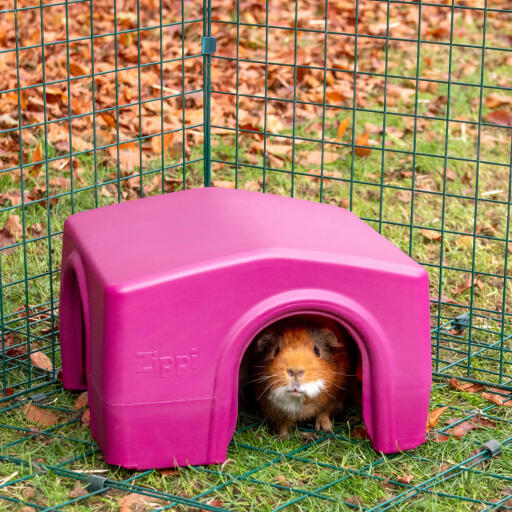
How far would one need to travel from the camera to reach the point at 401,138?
612 cm

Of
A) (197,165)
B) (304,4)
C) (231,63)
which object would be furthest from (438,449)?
(304,4)

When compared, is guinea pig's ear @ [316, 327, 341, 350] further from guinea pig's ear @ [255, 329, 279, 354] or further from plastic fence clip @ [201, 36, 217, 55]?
plastic fence clip @ [201, 36, 217, 55]

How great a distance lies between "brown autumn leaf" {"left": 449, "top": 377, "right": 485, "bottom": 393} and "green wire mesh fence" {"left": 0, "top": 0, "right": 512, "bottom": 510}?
0.05m

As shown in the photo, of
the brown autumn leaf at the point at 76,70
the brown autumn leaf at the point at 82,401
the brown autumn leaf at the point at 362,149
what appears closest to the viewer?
the brown autumn leaf at the point at 82,401

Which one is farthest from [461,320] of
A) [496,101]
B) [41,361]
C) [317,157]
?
[496,101]

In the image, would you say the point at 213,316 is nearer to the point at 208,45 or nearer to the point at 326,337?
the point at 326,337

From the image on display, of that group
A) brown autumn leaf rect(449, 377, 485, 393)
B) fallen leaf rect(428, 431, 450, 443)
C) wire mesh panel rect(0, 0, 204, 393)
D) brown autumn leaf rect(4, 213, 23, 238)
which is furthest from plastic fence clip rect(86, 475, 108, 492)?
brown autumn leaf rect(4, 213, 23, 238)

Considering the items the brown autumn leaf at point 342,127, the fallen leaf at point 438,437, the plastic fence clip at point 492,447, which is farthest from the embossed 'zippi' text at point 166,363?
the brown autumn leaf at point 342,127

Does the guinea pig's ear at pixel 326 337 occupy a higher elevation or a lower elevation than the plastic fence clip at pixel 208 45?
lower

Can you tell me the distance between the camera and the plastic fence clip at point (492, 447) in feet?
10.8

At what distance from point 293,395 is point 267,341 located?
8.2 inches

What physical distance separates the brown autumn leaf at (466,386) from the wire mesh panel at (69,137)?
1.35 meters

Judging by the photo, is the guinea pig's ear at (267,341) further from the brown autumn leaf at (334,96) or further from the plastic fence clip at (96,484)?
the brown autumn leaf at (334,96)

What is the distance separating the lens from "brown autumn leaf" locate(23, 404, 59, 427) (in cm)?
347
